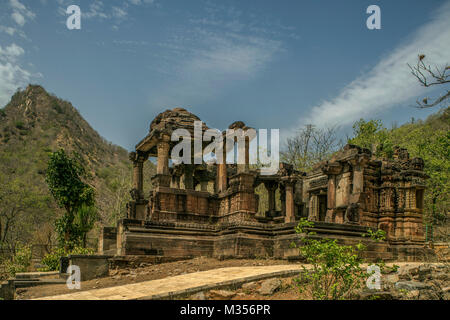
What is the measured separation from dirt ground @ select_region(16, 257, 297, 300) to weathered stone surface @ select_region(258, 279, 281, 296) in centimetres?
385

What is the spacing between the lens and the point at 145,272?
12672 millimetres

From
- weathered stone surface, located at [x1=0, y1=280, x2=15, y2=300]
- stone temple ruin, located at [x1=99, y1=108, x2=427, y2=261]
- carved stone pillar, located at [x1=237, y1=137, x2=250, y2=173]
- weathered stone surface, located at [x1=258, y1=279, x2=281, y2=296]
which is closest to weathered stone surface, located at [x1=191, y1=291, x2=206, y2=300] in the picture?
weathered stone surface, located at [x1=258, y1=279, x2=281, y2=296]

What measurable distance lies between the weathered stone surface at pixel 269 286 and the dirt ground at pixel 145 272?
12.6 feet

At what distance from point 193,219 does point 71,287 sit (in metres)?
6.16

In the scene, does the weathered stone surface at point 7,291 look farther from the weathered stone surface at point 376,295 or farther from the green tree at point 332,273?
the weathered stone surface at point 376,295

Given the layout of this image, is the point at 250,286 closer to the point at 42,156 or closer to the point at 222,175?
the point at 222,175

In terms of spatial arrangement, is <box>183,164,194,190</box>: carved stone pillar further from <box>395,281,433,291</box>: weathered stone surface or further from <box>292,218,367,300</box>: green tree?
<box>395,281,433,291</box>: weathered stone surface

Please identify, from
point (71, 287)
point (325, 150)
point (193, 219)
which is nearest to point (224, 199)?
point (193, 219)

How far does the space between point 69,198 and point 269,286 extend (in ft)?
49.5

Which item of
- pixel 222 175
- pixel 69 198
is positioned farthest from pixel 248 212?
pixel 69 198

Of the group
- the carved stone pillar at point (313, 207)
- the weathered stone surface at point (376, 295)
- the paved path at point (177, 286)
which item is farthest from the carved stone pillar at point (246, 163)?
the weathered stone surface at point (376, 295)

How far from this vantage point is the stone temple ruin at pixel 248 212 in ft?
46.4
